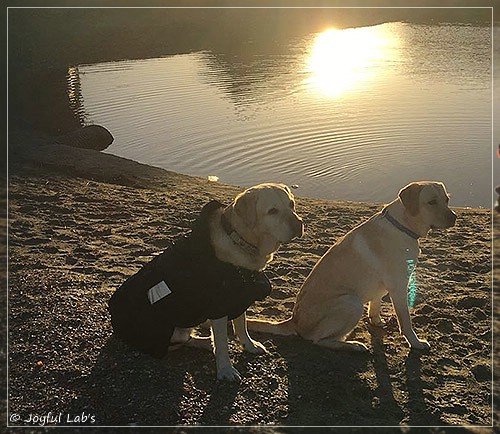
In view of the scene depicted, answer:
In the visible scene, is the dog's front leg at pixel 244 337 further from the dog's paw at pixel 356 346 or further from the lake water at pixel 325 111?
the lake water at pixel 325 111

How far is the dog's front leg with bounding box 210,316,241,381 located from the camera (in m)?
4.10

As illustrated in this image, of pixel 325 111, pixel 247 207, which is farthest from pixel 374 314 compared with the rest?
pixel 325 111

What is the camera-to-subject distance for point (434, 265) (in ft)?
21.3

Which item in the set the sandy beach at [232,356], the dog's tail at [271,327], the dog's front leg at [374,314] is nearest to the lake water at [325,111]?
the sandy beach at [232,356]

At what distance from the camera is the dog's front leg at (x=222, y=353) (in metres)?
4.10

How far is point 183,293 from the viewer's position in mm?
4051

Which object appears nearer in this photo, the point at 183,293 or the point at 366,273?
the point at 183,293

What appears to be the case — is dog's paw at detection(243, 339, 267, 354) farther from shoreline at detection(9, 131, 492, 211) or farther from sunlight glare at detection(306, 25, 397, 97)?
sunlight glare at detection(306, 25, 397, 97)

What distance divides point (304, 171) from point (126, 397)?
760 centimetres

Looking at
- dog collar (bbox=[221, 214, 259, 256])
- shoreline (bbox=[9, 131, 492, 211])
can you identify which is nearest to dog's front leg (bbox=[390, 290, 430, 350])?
dog collar (bbox=[221, 214, 259, 256])

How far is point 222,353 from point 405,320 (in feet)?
4.98

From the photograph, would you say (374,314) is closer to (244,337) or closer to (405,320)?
(405,320)

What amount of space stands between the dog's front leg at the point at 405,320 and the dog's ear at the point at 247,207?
137cm

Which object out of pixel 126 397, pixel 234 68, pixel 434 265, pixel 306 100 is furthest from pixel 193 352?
pixel 234 68
